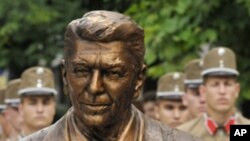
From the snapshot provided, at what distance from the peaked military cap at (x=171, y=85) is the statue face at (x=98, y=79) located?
7.92 meters

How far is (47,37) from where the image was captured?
18.9 m

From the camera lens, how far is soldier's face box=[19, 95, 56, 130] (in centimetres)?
1206

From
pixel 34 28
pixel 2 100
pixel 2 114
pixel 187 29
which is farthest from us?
pixel 34 28

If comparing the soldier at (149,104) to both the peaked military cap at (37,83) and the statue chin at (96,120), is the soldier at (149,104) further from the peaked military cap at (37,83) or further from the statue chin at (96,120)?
the statue chin at (96,120)

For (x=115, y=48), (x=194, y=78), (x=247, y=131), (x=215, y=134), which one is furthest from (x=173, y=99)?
(x=115, y=48)

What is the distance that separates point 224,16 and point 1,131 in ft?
9.42

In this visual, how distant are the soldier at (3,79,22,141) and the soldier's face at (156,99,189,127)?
1.48 meters

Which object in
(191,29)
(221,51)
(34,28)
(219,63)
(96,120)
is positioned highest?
(34,28)

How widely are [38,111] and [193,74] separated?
2.00m

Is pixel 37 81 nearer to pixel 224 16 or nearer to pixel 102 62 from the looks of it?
pixel 224 16

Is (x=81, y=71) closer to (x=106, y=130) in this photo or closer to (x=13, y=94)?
(x=106, y=130)

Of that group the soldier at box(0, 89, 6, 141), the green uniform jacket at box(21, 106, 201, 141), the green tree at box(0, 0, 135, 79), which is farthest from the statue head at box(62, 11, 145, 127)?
the green tree at box(0, 0, 135, 79)

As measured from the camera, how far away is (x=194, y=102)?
13.2 m

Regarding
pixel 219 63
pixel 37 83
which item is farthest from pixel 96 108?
pixel 37 83
